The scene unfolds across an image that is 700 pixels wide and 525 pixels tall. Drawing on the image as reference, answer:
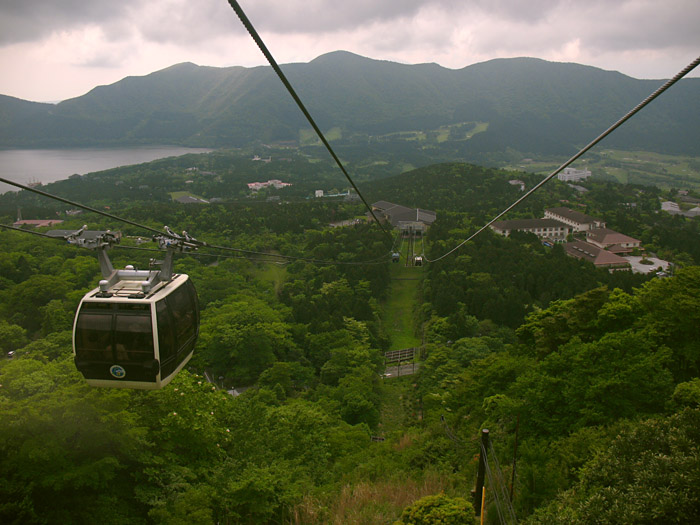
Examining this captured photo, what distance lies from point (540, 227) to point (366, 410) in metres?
33.7

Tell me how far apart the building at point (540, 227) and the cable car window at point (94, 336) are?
40.3m

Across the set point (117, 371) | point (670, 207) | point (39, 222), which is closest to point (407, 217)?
point (39, 222)

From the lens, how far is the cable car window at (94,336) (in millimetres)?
5035

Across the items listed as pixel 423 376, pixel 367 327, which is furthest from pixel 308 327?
pixel 423 376

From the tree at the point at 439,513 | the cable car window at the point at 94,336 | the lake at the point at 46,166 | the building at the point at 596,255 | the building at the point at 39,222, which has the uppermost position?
the lake at the point at 46,166

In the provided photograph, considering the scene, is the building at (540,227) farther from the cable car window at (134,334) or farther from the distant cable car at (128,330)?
the cable car window at (134,334)

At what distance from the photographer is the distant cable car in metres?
5.03

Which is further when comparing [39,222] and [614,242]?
[39,222]

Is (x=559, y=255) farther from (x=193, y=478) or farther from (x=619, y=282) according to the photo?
(x=193, y=478)

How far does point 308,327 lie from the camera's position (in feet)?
73.5

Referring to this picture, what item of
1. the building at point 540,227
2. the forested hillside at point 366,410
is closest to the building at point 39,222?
the forested hillside at point 366,410

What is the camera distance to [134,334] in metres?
5.00

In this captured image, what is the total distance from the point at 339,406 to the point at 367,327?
7468mm

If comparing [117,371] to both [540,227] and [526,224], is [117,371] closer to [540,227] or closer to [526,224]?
[526,224]
